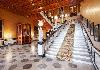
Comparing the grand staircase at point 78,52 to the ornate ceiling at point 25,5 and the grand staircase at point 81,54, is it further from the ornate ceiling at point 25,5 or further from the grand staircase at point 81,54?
the ornate ceiling at point 25,5

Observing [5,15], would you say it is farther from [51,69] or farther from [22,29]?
[51,69]

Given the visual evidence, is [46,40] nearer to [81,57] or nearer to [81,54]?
[81,54]

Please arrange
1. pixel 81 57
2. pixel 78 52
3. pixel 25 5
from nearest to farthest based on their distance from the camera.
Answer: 1. pixel 81 57
2. pixel 78 52
3. pixel 25 5

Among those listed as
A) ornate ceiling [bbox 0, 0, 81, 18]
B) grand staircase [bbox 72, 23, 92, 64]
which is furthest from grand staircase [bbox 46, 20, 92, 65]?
ornate ceiling [bbox 0, 0, 81, 18]

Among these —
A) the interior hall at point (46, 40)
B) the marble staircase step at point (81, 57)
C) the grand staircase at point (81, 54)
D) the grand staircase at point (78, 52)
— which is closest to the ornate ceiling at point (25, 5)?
the interior hall at point (46, 40)

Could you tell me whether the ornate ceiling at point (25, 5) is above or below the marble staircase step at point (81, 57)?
above

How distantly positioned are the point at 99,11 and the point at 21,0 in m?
6.05

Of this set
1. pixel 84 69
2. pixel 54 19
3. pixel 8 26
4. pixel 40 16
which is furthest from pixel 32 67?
pixel 54 19

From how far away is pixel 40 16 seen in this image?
18266mm

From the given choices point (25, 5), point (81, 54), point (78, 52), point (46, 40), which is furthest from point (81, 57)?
point (25, 5)

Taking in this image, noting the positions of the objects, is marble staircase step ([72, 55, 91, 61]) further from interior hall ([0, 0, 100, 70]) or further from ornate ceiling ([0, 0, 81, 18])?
ornate ceiling ([0, 0, 81, 18])

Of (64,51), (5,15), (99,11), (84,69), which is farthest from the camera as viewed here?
(5,15)

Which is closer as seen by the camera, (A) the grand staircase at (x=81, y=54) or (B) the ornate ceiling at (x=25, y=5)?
(A) the grand staircase at (x=81, y=54)

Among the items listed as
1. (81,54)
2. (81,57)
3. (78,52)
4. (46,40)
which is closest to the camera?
(81,57)
